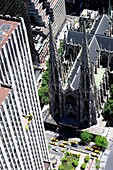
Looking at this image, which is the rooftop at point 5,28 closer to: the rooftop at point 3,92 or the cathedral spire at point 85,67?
the rooftop at point 3,92

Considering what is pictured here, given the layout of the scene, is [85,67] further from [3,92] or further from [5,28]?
[3,92]

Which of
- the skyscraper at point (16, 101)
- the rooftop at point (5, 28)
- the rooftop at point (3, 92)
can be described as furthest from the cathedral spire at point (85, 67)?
the rooftop at point (3, 92)

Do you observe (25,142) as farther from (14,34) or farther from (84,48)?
(84,48)

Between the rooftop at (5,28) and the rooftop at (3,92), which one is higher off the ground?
the rooftop at (5,28)

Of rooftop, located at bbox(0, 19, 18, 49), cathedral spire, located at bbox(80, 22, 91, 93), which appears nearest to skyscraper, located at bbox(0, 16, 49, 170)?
rooftop, located at bbox(0, 19, 18, 49)

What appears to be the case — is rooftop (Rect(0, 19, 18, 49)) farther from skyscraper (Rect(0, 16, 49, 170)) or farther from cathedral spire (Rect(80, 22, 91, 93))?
cathedral spire (Rect(80, 22, 91, 93))

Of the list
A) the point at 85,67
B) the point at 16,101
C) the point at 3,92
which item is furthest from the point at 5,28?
the point at 85,67

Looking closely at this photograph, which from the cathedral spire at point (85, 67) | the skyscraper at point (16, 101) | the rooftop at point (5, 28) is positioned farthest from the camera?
the cathedral spire at point (85, 67)

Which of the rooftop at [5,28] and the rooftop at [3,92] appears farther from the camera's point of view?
the rooftop at [5,28]
